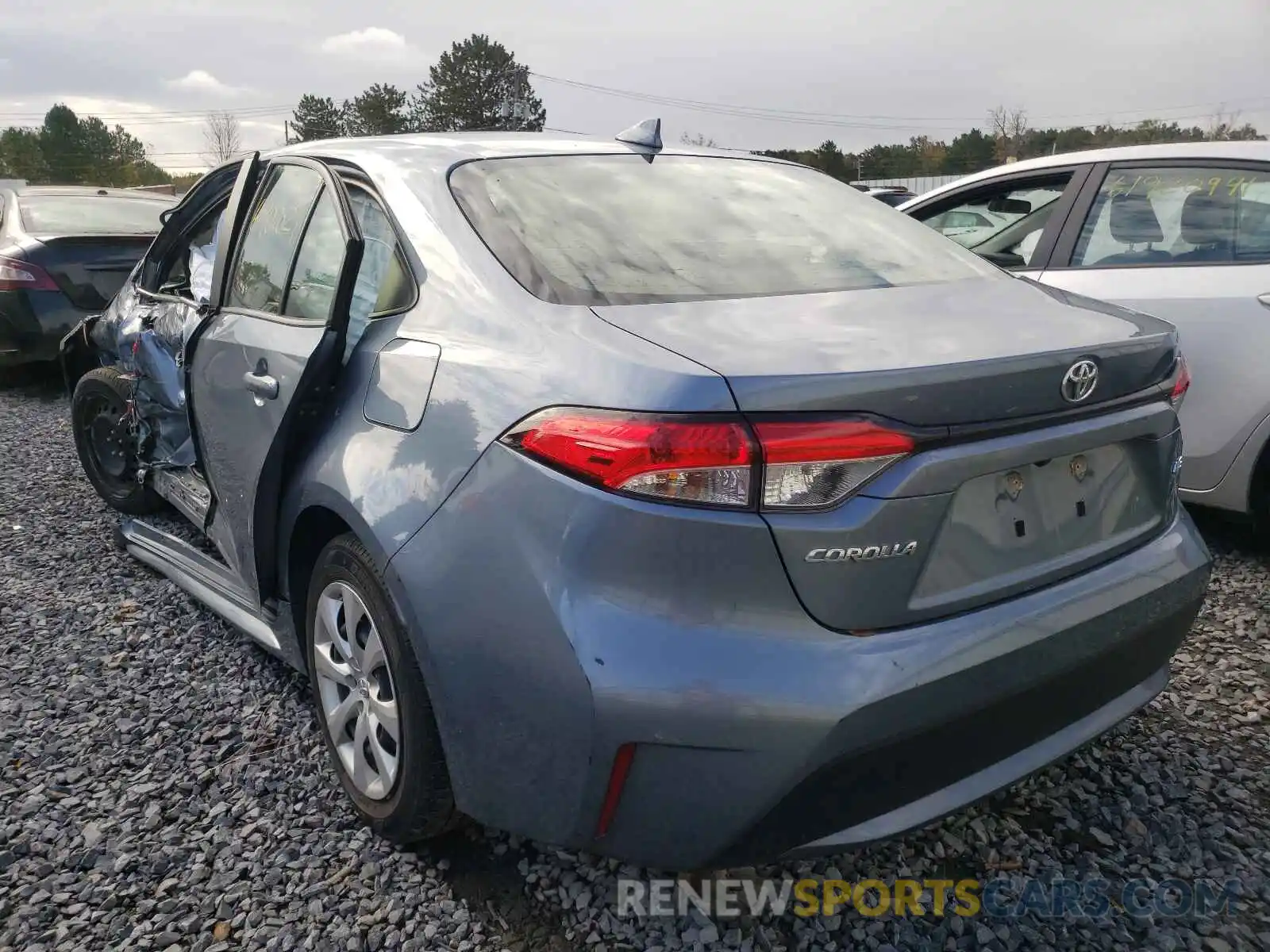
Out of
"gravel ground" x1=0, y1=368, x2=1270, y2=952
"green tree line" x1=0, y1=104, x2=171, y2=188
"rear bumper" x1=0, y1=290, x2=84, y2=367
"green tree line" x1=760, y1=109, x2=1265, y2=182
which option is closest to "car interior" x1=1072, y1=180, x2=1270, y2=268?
"gravel ground" x1=0, y1=368, x2=1270, y2=952

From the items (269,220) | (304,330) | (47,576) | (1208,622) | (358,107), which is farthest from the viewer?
(358,107)

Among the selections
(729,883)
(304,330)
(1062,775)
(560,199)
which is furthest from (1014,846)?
(304,330)

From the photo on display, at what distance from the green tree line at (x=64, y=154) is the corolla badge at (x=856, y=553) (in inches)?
2935

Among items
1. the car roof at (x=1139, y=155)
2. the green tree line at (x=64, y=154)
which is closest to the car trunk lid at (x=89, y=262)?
the car roof at (x=1139, y=155)

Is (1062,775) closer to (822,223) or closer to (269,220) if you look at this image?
(822,223)

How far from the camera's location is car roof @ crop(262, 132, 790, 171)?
233 centimetres

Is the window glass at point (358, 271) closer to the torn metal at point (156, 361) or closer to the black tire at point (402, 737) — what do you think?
the black tire at point (402, 737)

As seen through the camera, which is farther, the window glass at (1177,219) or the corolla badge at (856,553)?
the window glass at (1177,219)

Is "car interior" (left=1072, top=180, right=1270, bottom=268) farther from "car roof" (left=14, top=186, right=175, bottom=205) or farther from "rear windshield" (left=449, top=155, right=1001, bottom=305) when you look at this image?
"car roof" (left=14, top=186, right=175, bottom=205)

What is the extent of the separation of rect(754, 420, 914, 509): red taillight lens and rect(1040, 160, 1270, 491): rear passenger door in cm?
252

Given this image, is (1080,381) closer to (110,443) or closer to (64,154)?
(110,443)

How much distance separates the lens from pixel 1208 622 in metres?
3.19

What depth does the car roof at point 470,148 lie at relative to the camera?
2.33 m

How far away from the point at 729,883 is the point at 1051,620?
0.89 m
